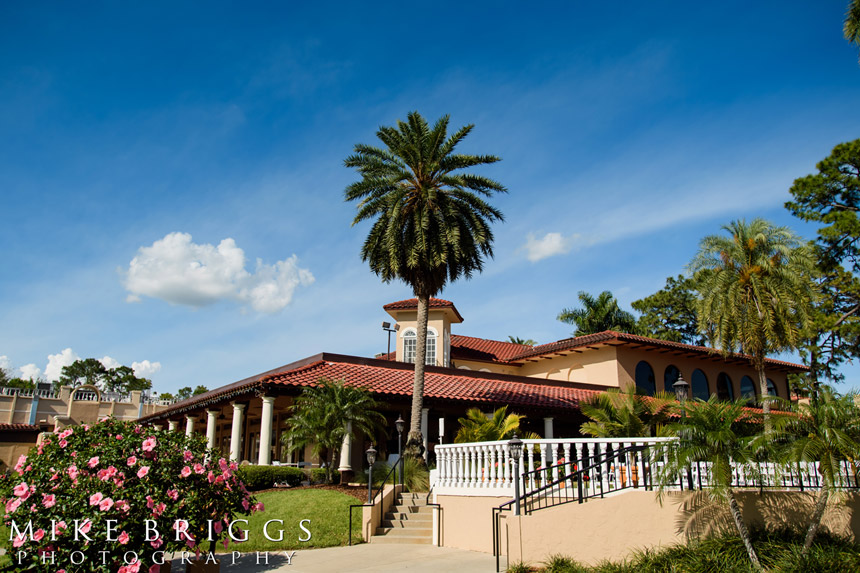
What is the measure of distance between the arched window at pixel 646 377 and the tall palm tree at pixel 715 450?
73.6 ft

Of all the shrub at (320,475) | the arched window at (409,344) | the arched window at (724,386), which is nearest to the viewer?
the shrub at (320,475)

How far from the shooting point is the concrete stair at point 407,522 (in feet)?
44.8

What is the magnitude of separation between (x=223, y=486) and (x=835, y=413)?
29.1 ft

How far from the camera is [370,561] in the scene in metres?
11.2

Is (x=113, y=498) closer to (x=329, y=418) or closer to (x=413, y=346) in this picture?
(x=329, y=418)

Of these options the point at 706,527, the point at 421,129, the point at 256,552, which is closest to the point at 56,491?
the point at 256,552

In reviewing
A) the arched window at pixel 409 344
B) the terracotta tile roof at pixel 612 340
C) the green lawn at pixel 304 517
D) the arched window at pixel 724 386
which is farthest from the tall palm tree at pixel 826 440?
the arched window at pixel 724 386

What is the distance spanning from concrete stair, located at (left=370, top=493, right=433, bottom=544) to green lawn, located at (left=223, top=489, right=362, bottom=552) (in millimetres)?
613

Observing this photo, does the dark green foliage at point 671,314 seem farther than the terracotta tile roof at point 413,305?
Yes

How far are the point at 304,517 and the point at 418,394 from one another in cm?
551

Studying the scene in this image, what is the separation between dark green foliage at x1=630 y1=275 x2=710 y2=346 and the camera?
152 feet

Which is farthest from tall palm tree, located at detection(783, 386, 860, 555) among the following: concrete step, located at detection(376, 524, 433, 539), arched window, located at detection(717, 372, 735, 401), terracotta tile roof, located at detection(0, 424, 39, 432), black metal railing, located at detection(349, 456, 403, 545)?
terracotta tile roof, located at detection(0, 424, 39, 432)

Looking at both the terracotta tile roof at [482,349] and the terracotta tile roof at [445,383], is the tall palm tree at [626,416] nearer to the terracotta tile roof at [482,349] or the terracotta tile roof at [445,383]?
the terracotta tile roof at [445,383]

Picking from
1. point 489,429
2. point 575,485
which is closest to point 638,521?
point 575,485
